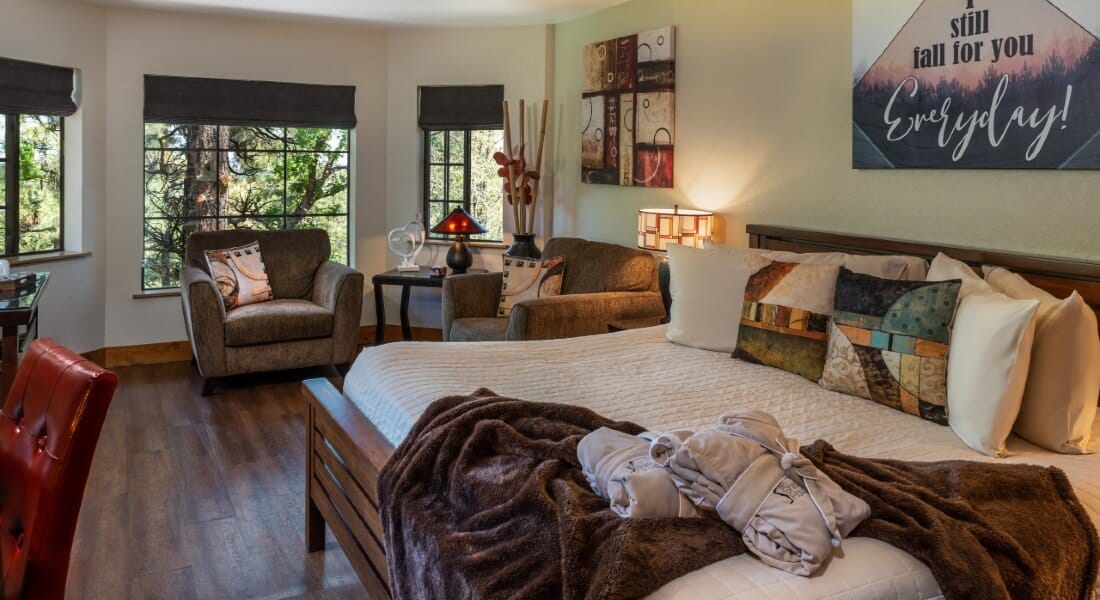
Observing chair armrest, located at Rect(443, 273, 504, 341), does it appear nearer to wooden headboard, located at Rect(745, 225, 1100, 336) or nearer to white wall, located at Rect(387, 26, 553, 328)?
white wall, located at Rect(387, 26, 553, 328)

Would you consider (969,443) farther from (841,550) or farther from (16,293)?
(16,293)

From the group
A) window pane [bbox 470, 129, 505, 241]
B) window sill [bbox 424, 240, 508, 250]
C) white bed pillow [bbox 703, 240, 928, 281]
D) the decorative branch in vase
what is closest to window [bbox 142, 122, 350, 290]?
window sill [bbox 424, 240, 508, 250]

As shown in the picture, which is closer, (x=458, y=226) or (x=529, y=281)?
(x=529, y=281)

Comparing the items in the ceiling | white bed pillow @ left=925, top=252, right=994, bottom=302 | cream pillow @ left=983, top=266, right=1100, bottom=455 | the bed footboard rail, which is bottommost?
the bed footboard rail

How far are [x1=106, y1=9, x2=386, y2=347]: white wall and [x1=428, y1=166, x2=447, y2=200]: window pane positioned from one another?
346 mm

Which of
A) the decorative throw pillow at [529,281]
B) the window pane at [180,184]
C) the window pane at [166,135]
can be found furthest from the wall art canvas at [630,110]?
the window pane at [166,135]

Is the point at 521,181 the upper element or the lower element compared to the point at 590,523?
upper

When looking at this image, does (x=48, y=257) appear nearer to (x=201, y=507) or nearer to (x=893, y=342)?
(x=201, y=507)

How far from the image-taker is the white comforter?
163 centimetres

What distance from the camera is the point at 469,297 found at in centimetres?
500

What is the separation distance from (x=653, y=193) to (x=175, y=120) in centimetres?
314

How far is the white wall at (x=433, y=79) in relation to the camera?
20.1 ft

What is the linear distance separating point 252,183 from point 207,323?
5.45 feet

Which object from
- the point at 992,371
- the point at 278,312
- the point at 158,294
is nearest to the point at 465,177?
the point at 278,312
